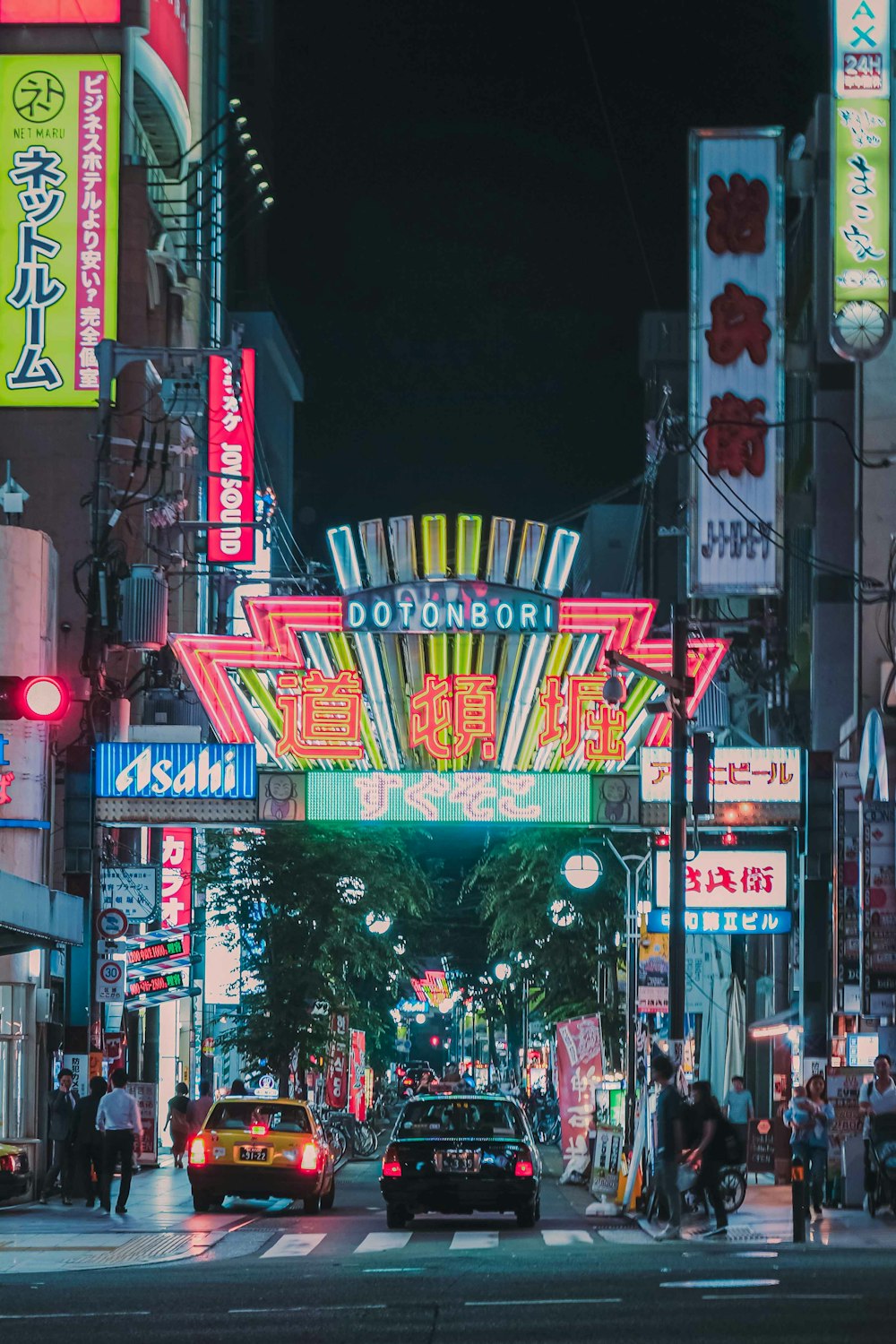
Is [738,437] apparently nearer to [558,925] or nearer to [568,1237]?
[558,925]

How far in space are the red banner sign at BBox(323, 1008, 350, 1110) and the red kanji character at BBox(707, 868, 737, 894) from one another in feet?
46.1

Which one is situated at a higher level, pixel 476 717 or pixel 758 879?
pixel 476 717

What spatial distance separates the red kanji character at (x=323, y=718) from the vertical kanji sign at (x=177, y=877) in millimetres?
13419

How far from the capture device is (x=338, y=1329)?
13125 mm

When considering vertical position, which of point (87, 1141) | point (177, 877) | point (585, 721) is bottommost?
point (87, 1141)

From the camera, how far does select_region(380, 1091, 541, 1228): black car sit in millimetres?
23359

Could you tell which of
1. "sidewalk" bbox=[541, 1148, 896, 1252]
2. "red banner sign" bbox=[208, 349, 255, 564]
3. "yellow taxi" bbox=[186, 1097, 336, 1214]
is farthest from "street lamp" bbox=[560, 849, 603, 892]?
"red banner sign" bbox=[208, 349, 255, 564]

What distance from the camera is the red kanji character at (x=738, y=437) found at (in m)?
36.4

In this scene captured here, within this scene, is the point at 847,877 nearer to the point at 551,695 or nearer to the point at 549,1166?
the point at 551,695

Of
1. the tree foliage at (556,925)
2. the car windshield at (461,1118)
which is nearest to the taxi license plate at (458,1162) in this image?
the car windshield at (461,1118)

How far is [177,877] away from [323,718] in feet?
52.0

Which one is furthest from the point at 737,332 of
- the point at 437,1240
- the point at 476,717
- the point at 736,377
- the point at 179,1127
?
the point at 437,1240

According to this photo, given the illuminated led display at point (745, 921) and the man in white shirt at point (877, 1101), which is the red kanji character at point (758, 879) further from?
the man in white shirt at point (877, 1101)

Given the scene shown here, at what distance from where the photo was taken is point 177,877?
49.3m
